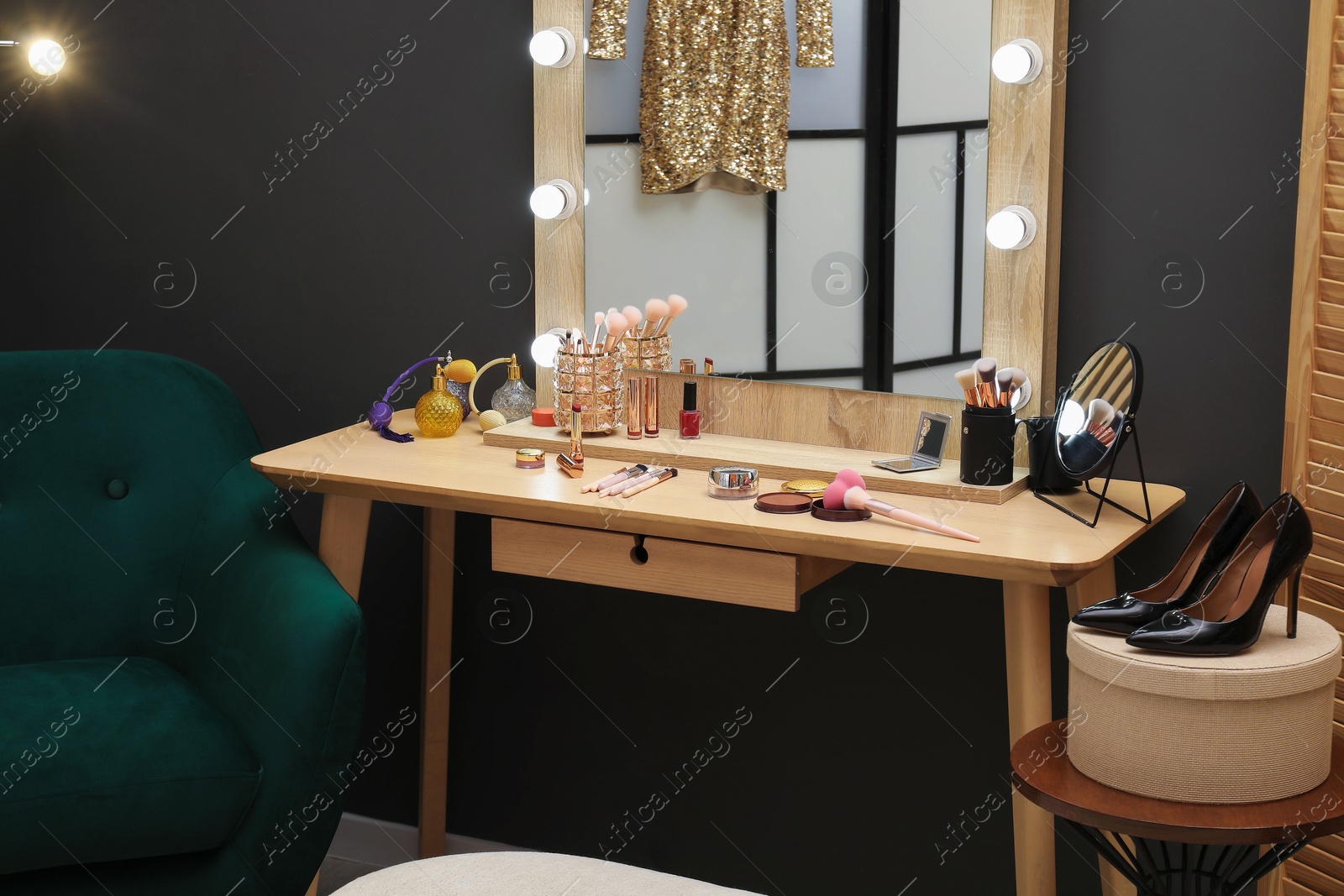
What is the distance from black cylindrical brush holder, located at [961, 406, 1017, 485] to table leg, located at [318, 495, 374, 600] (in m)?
0.87

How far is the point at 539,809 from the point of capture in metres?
2.30

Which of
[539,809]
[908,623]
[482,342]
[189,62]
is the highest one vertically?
[189,62]

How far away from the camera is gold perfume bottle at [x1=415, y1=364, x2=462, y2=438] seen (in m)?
1.96

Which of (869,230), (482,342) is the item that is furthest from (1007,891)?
(482,342)

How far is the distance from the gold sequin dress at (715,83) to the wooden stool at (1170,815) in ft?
3.10

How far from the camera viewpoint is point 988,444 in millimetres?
1603

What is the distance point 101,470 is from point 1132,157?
163cm

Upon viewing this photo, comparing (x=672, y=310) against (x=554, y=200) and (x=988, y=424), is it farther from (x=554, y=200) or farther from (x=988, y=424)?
(x=988, y=424)

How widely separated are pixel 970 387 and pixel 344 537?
3.06ft

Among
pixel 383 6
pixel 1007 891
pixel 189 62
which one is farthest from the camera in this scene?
pixel 189 62

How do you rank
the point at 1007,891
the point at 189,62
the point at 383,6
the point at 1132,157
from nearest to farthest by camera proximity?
the point at 1132,157
the point at 1007,891
the point at 383,6
the point at 189,62

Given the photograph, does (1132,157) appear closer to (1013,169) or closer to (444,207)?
(1013,169)

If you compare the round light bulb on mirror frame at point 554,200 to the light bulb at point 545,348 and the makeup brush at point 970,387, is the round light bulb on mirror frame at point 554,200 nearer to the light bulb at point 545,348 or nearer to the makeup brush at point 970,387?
the light bulb at point 545,348

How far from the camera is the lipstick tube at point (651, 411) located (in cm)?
191
